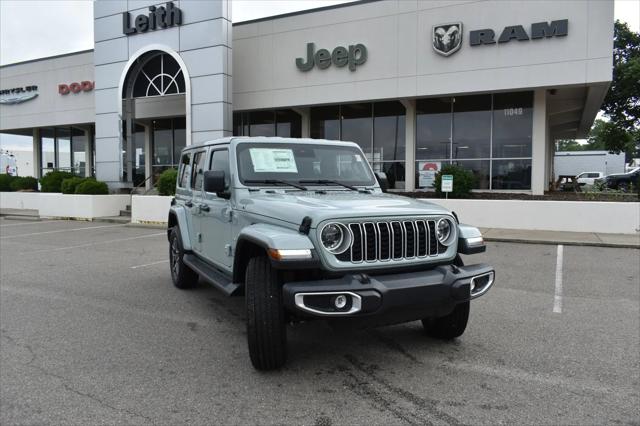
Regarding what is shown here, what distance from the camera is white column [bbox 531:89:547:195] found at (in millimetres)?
16219

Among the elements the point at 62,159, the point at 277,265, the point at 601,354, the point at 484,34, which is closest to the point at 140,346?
the point at 277,265

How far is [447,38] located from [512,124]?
3744 mm

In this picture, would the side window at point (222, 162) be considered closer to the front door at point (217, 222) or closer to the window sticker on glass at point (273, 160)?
the front door at point (217, 222)

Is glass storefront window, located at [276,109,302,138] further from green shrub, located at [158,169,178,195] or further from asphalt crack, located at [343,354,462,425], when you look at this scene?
asphalt crack, located at [343,354,462,425]

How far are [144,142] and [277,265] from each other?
77.2 ft

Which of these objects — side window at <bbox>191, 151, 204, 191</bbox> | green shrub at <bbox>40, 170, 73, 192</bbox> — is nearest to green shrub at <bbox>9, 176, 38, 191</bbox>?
green shrub at <bbox>40, 170, 73, 192</bbox>

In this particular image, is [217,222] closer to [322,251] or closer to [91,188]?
[322,251]

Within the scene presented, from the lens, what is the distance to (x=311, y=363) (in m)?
4.10

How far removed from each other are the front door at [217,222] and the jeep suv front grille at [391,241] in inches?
58.7

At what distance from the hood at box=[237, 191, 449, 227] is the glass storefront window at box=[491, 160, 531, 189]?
13455 millimetres

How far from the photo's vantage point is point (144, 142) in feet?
82.0

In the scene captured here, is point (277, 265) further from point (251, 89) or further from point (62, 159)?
point (62, 159)

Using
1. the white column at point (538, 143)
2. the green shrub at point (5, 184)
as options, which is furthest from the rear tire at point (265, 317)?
the green shrub at point (5, 184)

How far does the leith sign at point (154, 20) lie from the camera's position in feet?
61.3
